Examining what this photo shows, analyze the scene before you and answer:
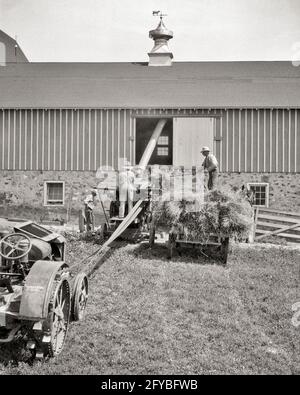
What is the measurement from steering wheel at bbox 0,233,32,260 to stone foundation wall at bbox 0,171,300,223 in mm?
13253

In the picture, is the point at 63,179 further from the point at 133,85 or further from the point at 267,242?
the point at 267,242

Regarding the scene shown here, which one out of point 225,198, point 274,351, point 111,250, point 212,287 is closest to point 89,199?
point 111,250

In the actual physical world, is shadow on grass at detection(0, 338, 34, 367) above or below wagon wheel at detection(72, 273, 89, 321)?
below

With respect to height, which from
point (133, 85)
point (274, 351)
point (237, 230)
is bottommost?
point (274, 351)

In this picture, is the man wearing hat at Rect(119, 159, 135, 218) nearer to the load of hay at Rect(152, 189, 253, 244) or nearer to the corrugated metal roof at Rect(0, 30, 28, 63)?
the load of hay at Rect(152, 189, 253, 244)

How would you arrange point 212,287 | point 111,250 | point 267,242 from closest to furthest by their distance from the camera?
point 212,287 < point 111,250 < point 267,242

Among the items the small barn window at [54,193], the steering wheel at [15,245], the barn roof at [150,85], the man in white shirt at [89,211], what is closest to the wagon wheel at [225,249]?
the man in white shirt at [89,211]

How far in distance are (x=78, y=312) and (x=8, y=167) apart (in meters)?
15.7

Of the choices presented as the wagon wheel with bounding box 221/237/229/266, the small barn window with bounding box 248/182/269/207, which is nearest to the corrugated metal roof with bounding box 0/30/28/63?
the small barn window with bounding box 248/182/269/207

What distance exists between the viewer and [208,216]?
34.7ft

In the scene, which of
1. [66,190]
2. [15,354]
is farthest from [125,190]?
[66,190]

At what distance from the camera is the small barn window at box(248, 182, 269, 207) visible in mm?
20500

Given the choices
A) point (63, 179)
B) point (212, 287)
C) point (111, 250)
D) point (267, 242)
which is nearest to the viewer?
point (212, 287)

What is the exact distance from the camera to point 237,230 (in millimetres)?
10602
